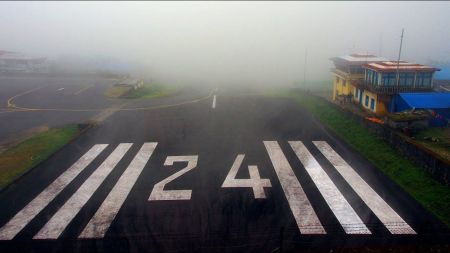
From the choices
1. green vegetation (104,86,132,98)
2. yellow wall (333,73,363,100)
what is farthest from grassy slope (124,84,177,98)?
yellow wall (333,73,363,100)

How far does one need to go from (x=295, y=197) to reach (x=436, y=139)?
13.1 metres

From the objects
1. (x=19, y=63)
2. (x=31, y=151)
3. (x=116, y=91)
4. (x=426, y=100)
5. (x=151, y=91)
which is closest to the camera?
(x=31, y=151)

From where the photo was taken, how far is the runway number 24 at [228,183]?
17.4 metres

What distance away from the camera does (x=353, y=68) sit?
134 ft

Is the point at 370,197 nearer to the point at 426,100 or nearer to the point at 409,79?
the point at 426,100

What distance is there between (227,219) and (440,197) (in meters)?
10.7

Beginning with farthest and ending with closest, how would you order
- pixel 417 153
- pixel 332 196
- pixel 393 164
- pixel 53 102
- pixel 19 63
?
pixel 19 63 < pixel 53 102 < pixel 393 164 < pixel 417 153 < pixel 332 196

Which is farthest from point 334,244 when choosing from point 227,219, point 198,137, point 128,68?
point 128,68

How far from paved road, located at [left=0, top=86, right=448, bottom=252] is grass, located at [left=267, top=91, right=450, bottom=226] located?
715mm

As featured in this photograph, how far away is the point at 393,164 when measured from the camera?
21.0 metres

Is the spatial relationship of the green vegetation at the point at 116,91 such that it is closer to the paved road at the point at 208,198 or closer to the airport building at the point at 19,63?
the paved road at the point at 208,198

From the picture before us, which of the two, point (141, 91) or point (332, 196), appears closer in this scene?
point (332, 196)

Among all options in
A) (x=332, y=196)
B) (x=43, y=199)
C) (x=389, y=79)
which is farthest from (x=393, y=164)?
(x=43, y=199)

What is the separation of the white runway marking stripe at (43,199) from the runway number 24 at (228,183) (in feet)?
16.8
